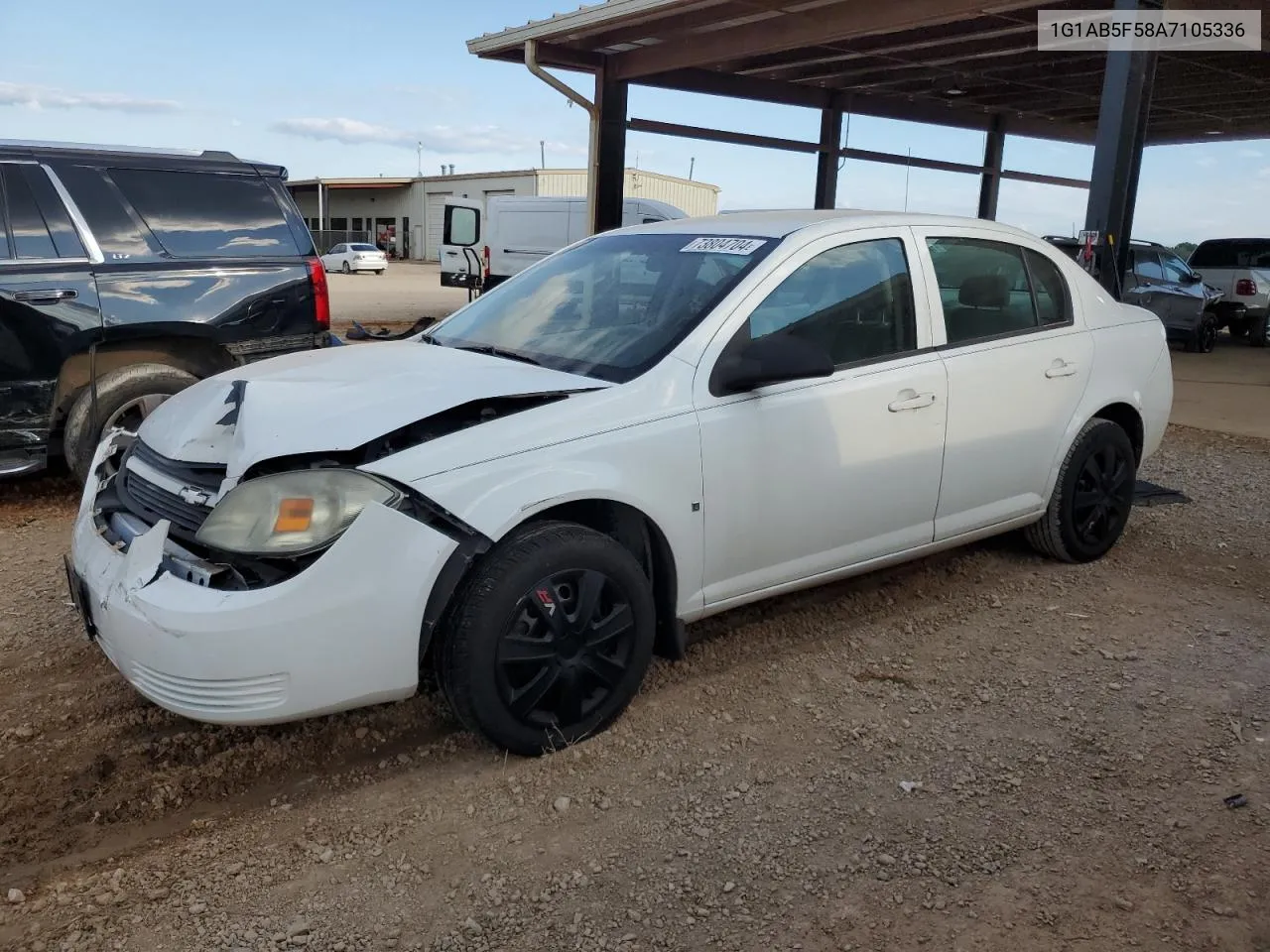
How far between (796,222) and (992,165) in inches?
717

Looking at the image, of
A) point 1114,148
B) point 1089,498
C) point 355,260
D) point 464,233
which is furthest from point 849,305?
point 355,260

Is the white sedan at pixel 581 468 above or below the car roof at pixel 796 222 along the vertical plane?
below

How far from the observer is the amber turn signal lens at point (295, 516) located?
2.70m

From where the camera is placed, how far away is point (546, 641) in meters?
2.95

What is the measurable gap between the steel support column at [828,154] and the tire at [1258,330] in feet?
23.2

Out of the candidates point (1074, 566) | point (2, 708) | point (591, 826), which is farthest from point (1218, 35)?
point (2, 708)

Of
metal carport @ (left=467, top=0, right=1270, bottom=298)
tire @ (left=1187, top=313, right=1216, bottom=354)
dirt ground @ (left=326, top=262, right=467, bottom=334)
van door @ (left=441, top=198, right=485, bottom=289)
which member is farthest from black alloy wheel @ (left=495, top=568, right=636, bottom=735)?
van door @ (left=441, top=198, right=485, bottom=289)

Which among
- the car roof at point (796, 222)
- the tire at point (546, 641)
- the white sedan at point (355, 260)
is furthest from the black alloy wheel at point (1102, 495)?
the white sedan at point (355, 260)

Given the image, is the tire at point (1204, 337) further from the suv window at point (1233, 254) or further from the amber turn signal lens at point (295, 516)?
the amber turn signal lens at point (295, 516)

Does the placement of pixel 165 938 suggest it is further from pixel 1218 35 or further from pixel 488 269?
pixel 488 269

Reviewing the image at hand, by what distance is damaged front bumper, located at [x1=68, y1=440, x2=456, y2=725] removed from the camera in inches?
102

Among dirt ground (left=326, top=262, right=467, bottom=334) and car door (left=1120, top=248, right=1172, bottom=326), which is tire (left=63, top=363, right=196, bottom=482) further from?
car door (left=1120, top=248, right=1172, bottom=326)

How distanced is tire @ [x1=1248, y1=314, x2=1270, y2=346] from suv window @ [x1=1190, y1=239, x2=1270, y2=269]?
0.88 metres

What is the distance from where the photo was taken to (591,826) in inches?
109
